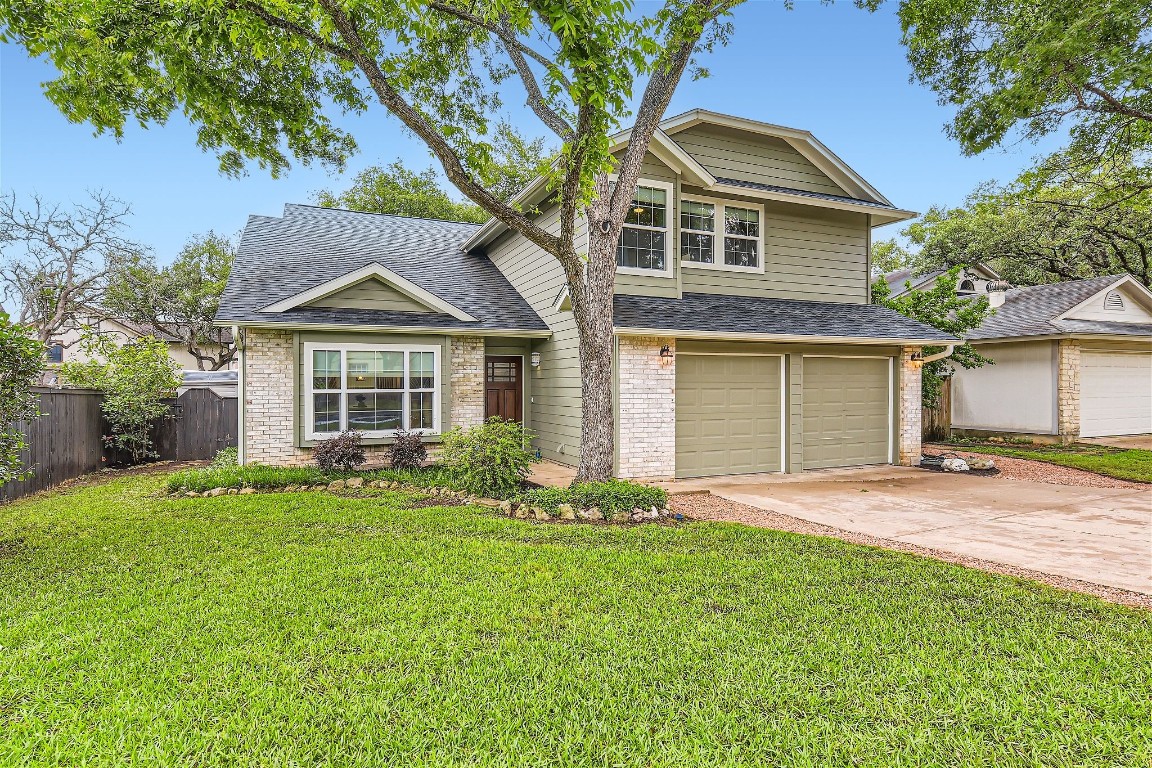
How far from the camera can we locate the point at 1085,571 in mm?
4891

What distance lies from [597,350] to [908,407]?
24.2ft

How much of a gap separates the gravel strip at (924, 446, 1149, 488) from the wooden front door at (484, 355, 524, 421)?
30.5 feet

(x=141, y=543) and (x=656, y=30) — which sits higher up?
(x=656, y=30)

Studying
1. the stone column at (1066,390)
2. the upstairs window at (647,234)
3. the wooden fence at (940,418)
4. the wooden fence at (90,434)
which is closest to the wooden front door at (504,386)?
the upstairs window at (647,234)

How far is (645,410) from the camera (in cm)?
910

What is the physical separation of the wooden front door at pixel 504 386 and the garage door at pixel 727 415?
389 cm

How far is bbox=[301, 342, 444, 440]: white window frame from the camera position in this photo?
9.36 m

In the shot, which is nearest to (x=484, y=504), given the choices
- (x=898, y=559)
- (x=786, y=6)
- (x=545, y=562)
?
(x=545, y=562)

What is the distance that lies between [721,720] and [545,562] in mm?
2544

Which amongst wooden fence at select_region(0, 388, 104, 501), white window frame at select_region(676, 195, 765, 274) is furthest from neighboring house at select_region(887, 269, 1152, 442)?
wooden fence at select_region(0, 388, 104, 501)

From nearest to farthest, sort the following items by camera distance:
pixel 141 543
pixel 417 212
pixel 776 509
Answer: pixel 141 543 < pixel 776 509 < pixel 417 212

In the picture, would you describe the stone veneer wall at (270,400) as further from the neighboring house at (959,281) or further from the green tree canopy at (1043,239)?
the green tree canopy at (1043,239)

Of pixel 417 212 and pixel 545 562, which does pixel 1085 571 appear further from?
pixel 417 212

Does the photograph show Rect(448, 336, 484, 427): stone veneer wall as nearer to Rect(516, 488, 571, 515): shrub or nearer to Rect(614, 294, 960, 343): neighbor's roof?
Rect(614, 294, 960, 343): neighbor's roof
